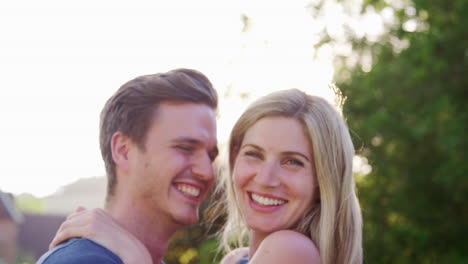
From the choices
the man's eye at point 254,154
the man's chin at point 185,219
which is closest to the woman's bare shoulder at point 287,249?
the man's eye at point 254,154

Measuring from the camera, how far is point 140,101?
11.8 feet

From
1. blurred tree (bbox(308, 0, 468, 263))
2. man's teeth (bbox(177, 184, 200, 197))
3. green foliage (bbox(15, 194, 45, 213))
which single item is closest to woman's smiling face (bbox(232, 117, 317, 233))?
man's teeth (bbox(177, 184, 200, 197))

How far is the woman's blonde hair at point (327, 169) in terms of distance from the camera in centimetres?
331

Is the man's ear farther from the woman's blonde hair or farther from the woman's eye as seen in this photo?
the woman's eye

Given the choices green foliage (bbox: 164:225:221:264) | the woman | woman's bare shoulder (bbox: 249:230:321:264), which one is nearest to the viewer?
woman's bare shoulder (bbox: 249:230:321:264)

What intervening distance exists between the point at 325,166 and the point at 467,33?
7.99 meters

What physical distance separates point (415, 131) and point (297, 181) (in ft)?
23.8

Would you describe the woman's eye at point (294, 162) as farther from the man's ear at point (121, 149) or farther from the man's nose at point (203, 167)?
the man's ear at point (121, 149)

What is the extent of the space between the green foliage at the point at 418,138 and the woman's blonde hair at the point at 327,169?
6480 millimetres

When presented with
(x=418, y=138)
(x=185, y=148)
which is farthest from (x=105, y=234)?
(x=418, y=138)

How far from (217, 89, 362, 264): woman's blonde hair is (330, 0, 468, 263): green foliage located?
648cm

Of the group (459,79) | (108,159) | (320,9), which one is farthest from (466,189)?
(108,159)

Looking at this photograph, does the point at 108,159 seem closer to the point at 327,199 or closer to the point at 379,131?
the point at 327,199

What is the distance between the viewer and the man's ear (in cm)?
359
